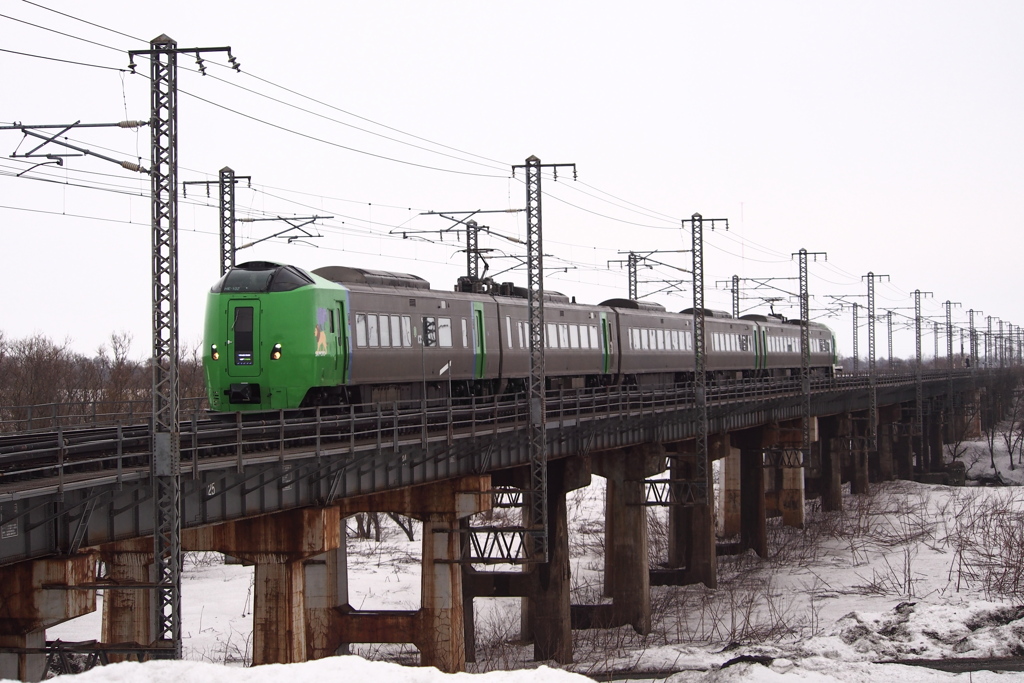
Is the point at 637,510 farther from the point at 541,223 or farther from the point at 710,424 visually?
the point at 541,223

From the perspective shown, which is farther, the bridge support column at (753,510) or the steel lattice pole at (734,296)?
the steel lattice pole at (734,296)

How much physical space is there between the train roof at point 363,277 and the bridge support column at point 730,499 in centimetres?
3350

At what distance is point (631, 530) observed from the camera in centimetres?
3856

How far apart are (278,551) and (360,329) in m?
6.44

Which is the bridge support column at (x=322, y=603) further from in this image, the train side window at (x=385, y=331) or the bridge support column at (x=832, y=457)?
the bridge support column at (x=832, y=457)

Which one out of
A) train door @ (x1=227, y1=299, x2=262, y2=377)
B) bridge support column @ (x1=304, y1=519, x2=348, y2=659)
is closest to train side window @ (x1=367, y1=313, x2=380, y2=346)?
train door @ (x1=227, y1=299, x2=262, y2=377)

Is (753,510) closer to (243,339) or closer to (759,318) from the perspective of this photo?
(759,318)

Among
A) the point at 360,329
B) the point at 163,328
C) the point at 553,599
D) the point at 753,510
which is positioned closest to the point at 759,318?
the point at 753,510

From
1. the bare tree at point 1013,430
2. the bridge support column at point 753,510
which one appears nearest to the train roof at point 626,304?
the bridge support column at point 753,510

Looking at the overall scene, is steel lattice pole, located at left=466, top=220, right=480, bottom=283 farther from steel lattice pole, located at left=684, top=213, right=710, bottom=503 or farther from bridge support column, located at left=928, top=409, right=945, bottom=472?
bridge support column, located at left=928, top=409, right=945, bottom=472

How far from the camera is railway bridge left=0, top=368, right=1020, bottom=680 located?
1568 cm

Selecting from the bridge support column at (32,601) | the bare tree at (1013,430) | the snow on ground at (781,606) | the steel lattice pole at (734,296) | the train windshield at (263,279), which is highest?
the steel lattice pole at (734,296)

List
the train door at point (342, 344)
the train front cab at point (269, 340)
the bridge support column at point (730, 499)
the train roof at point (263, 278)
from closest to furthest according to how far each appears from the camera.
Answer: the train front cab at point (269, 340)
the train roof at point (263, 278)
the train door at point (342, 344)
the bridge support column at point (730, 499)

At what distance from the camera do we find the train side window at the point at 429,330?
96.8ft
